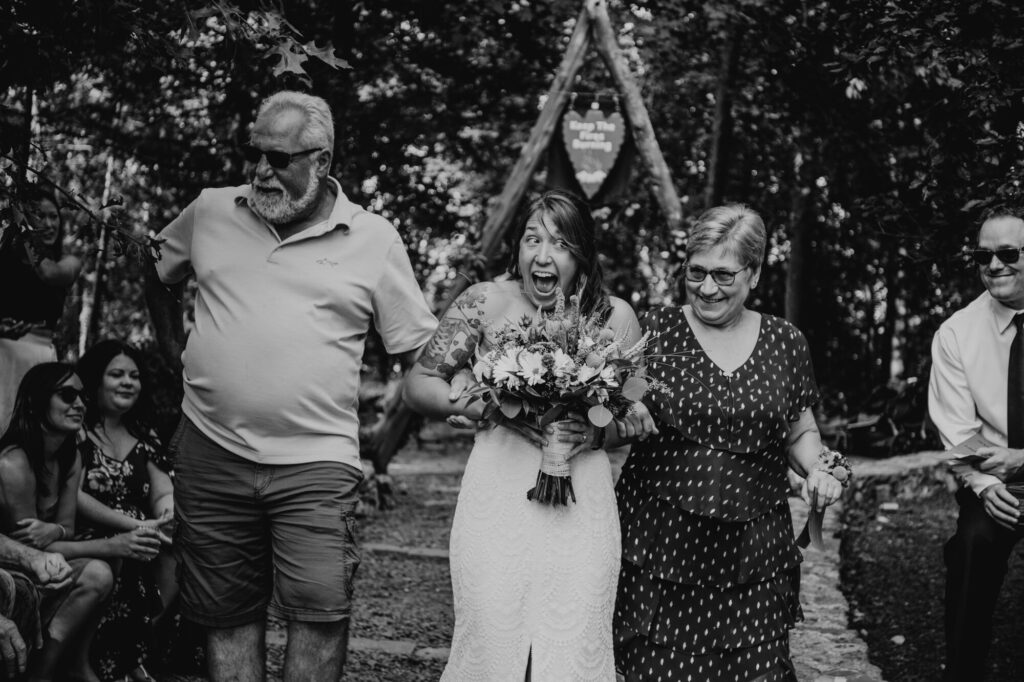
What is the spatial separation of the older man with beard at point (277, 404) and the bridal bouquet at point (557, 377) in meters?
0.52

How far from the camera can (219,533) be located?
3596mm

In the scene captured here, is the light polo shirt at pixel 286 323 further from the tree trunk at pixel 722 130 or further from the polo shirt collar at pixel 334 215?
the tree trunk at pixel 722 130

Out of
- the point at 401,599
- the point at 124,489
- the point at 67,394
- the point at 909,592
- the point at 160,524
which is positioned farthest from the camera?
the point at 401,599

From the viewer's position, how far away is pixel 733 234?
3.75 m

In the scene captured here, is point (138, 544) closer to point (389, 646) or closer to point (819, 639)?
point (389, 646)

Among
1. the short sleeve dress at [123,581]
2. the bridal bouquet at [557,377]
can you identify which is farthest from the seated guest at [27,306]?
the bridal bouquet at [557,377]

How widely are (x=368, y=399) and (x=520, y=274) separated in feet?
36.4

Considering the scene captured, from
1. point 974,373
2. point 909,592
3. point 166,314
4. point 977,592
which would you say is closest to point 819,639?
point 909,592

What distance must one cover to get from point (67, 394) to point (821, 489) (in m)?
2.82

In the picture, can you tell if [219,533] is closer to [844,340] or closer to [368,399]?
[368,399]

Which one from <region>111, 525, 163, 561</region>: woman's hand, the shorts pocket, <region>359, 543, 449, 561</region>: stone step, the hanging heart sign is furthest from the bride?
the hanging heart sign

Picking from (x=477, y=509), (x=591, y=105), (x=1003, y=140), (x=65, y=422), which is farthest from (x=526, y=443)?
(x=591, y=105)

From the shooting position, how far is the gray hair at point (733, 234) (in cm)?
374

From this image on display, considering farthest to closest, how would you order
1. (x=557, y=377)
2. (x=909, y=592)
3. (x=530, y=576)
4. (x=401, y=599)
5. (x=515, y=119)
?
(x=515, y=119) → (x=401, y=599) → (x=909, y=592) → (x=530, y=576) → (x=557, y=377)
